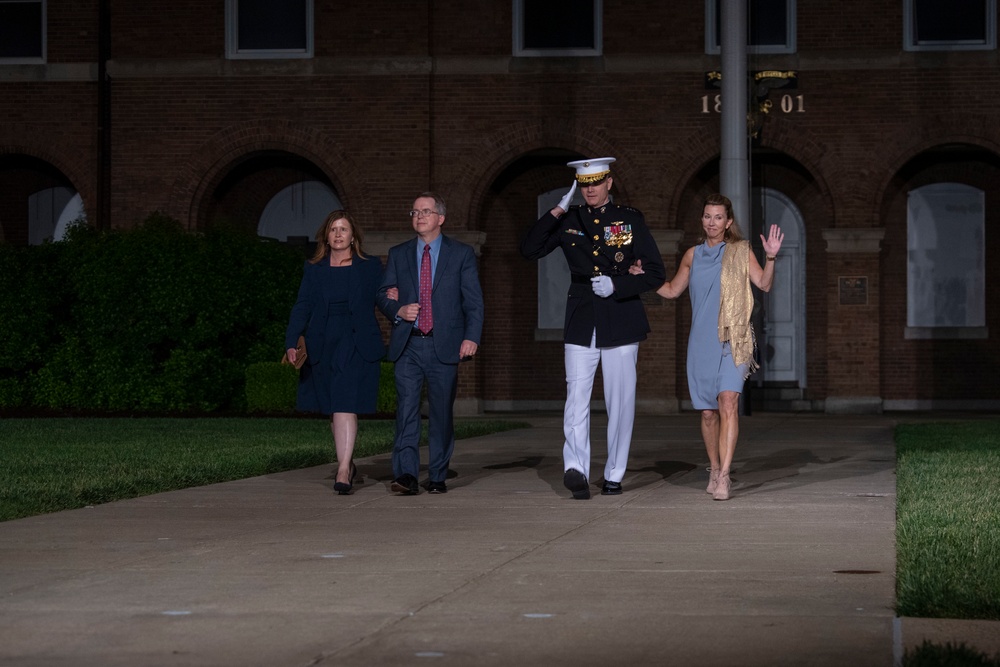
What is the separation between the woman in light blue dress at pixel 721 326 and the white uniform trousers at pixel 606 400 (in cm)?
41

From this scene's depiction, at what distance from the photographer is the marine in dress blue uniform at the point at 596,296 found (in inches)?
383

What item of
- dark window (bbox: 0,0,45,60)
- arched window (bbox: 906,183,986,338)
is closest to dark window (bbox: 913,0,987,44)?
arched window (bbox: 906,183,986,338)

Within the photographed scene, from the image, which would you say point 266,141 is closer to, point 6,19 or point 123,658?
point 6,19

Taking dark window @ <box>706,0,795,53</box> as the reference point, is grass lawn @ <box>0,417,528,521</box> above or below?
below

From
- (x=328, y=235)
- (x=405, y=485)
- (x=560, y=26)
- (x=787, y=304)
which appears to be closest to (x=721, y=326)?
(x=405, y=485)

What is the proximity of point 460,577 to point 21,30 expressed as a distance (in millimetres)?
20500

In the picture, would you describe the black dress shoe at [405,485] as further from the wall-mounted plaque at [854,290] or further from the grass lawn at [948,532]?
the wall-mounted plaque at [854,290]

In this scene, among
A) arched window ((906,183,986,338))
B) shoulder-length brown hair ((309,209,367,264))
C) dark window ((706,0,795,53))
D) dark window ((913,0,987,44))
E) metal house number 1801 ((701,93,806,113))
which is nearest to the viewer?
shoulder-length brown hair ((309,209,367,264))

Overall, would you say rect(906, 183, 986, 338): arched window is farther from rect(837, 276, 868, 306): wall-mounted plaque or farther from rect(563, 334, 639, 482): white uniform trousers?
rect(563, 334, 639, 482): white uniform trousers

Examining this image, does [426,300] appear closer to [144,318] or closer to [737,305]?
[737,305]

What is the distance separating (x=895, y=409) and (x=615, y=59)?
22.7 ft

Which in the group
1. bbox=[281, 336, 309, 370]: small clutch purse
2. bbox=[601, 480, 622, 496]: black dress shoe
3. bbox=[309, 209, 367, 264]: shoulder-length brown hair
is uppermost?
bbox=[309, 209, 367, 264]: shoulder-length brown hair

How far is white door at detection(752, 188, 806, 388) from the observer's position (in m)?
25.3

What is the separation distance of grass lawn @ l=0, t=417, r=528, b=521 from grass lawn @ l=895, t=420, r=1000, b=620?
15.2 ft
